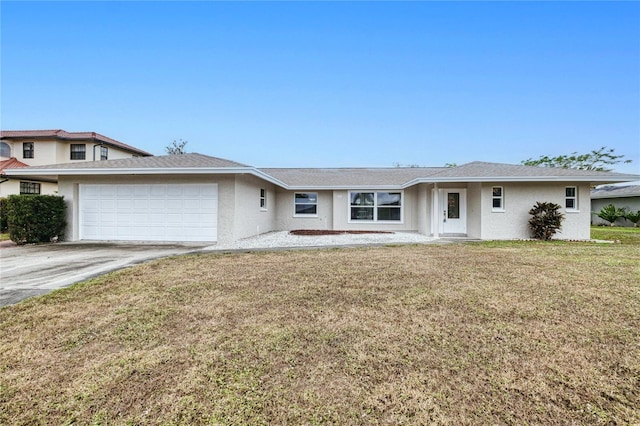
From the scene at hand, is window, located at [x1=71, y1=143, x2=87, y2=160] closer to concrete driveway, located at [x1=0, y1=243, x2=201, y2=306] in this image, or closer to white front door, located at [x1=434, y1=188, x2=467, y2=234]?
concrete driveway, located at [x1=0, y1=243, x2=201, y2=306]

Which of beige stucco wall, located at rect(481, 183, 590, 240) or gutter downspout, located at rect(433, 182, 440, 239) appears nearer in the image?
beige stucco wall, located at rect(481, 183, 590, 240)

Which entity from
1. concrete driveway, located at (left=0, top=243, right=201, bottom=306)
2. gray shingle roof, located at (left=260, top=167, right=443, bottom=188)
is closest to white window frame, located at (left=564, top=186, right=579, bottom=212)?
gray shingle roof, located at (left=260, top=167, right=443, bottom=188)

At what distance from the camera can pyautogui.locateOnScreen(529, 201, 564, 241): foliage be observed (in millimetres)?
12297

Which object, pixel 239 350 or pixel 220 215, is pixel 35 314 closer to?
pixel 239 350

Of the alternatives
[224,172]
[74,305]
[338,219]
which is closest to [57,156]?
[224,172]

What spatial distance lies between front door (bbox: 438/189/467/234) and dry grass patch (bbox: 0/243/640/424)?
864 cm

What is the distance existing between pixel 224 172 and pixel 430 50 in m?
14.3

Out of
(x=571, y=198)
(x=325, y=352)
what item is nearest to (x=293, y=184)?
(x=571, y=198)

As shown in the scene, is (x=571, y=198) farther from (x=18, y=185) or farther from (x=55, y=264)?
(x=18, y=185)

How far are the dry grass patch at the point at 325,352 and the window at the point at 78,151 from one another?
24678mm

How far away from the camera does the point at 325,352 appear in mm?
2883

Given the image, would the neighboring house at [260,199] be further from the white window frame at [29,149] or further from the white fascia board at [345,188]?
the white window frame at [29,149]

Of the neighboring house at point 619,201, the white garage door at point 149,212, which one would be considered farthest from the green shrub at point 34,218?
the neighboring house at point 619,201

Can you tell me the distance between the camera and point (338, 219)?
16797mm
